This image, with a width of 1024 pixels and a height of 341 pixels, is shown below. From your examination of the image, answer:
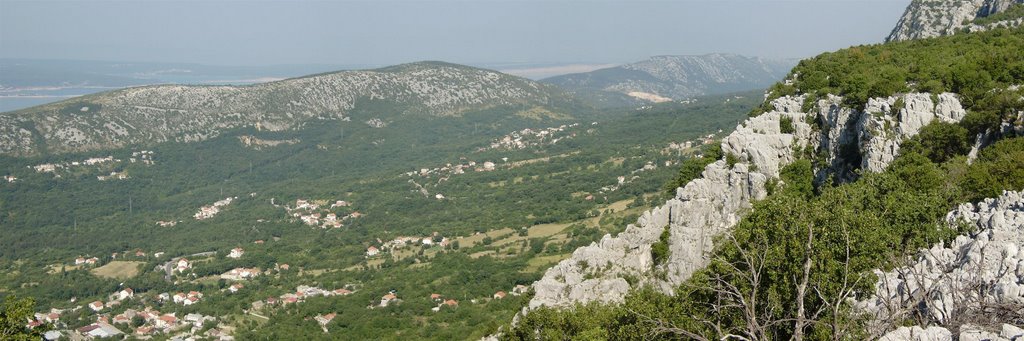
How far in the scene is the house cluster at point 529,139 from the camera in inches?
6019

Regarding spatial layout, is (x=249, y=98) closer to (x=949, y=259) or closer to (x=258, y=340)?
(x=258, y=340)

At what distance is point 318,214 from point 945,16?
8996cm

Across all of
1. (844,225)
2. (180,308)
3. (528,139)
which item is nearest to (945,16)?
(844,225)

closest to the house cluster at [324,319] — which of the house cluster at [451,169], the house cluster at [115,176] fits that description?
the house cluster at [451,169]

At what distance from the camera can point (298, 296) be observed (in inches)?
2611

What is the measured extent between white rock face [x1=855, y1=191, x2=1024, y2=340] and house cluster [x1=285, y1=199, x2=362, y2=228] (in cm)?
9128

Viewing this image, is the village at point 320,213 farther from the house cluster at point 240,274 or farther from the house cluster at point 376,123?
the house cluster at point 376,123

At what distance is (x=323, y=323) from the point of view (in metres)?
55.3

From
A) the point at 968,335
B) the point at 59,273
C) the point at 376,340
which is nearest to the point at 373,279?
the point at 376,340

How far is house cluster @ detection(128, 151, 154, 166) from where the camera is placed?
143 m

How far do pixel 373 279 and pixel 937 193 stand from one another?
56666 mm

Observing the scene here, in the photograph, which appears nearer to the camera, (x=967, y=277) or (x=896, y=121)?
(x=967, y=277)

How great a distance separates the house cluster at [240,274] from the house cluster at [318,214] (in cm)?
2003

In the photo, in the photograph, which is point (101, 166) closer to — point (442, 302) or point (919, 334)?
point (442, 302)
